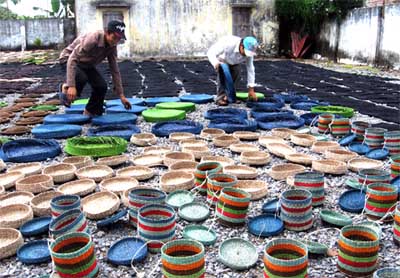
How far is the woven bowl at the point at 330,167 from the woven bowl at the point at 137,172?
1.44 metres

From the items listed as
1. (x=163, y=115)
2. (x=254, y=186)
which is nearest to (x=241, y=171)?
(x=254, y=186)

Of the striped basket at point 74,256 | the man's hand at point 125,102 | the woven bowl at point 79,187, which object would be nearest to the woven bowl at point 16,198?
the woven bowl at point 79,187

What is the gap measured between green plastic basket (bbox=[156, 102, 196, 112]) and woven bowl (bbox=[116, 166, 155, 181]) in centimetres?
228

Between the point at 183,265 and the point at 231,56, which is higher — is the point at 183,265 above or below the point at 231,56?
below

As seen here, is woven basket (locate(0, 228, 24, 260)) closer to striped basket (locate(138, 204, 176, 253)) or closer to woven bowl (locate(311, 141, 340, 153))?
striped basket (locate(138, 204, 176, 253))

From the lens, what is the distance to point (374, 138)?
3.99m

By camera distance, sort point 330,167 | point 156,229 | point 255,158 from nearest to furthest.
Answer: point 156,229 → point 330,167 → point 255,158

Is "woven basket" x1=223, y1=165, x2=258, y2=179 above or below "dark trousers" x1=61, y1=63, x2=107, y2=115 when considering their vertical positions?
below

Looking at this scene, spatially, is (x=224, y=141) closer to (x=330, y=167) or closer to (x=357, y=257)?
(x=330, y=167)

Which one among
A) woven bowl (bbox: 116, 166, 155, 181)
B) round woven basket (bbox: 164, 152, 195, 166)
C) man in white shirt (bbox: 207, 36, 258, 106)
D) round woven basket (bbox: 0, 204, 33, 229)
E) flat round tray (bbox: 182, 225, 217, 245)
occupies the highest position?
man in white shirt (bbox: 207, 36, 258, 106)

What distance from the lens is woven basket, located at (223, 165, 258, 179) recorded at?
330 centimetres

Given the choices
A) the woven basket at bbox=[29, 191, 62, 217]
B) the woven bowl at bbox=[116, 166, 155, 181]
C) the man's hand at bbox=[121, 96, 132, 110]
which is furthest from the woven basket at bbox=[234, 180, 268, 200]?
the man's hand at bbox=[121, 96, 132, 110]

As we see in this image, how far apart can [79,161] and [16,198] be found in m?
0.85

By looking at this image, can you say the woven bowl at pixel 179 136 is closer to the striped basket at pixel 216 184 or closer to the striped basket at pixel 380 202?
the striped basket at pixel 216 184
